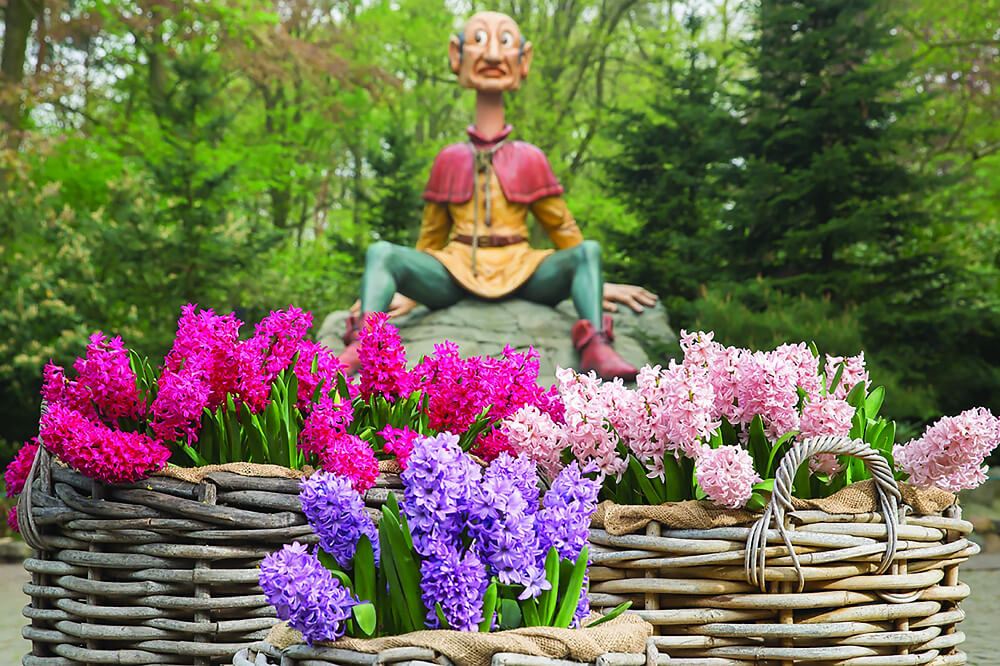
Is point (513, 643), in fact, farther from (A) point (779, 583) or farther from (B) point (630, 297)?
(B) point (630, 297)

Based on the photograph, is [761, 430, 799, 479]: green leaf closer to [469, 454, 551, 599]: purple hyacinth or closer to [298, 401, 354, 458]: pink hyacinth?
[469, 454, 551, 599]: purple hyacinth

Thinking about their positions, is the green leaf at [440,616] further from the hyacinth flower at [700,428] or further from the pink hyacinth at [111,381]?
the pink hyacinth at [111,381]

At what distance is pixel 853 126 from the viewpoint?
785 centimetres

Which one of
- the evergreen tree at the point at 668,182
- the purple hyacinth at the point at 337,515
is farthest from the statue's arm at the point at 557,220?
the purple hyacinth at the point at 337,515

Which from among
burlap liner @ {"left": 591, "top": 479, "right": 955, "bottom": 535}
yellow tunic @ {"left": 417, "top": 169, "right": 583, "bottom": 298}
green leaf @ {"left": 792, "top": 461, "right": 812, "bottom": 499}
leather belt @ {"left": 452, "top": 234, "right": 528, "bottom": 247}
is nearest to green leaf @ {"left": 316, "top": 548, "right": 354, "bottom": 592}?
burlap liner @ {"left": 591, "top": 479, "right": 955, "bottom": 535}

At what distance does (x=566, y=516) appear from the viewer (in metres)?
1.51

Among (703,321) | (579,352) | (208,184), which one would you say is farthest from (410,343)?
(208,184)

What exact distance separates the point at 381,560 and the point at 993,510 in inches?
289

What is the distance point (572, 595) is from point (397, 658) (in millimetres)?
301

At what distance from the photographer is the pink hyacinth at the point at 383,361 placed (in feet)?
7.04

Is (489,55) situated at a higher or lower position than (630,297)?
higher

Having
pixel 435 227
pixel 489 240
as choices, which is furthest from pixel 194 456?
pixel 435 227

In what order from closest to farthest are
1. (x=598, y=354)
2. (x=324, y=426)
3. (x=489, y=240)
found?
(x=324, y=426), (x=598, y=354), (x=489, y=240)

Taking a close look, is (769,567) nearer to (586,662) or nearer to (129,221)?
(586,662)
